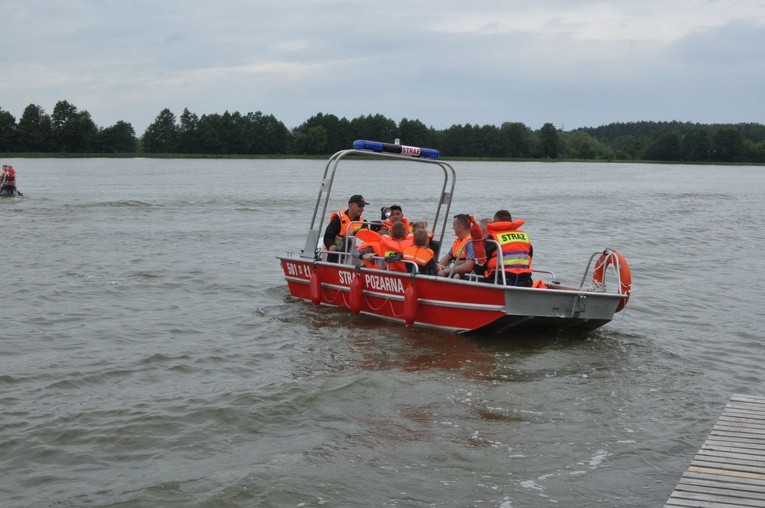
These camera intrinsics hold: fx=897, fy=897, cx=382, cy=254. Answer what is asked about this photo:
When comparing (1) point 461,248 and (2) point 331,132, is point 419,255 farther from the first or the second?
(2) point 331,132

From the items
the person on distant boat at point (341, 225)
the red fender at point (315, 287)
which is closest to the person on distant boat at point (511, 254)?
the person on distant boat at point (341, 225)

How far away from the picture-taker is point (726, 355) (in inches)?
453

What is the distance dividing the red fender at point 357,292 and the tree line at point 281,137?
95177 millimetres

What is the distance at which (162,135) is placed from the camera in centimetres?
Result: 12600

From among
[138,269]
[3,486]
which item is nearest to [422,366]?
[3,486]

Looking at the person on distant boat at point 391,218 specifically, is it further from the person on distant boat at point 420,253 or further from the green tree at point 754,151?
the green tree at point 754,151

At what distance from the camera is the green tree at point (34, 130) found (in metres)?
114

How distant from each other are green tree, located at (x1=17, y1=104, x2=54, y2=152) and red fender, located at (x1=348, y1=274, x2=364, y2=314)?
362ft

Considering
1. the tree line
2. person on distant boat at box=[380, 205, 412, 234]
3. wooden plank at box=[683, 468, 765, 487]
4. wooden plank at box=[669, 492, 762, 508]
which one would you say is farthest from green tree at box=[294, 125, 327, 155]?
wooden plank at box=[669, 492, 762, 508]

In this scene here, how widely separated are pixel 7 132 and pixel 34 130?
3.58 metres

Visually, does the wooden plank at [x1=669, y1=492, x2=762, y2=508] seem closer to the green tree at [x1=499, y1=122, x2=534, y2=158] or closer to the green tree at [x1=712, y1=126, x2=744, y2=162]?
the green tree at [x1=499, y1=122, x2=534, y2=158]

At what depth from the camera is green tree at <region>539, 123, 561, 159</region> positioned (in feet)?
466

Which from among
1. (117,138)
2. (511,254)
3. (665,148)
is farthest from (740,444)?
(665,148)

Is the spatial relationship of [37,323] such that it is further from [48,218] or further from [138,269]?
[48,218]
